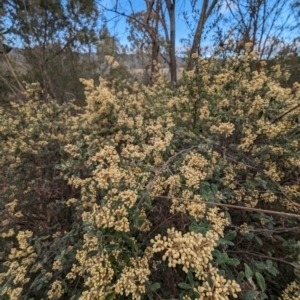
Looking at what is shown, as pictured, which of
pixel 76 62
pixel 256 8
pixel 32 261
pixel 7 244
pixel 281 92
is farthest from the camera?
pixel 76 62

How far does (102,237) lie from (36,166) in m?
1.70

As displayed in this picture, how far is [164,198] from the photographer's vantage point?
130 centimetres

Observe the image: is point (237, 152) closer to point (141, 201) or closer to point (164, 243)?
point (141, 201)

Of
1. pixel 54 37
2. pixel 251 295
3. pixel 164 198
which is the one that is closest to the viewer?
pixel 251 295

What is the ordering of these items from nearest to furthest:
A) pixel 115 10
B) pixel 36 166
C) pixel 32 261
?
pixel 32 261, pixel 36 166, pixel 115 10

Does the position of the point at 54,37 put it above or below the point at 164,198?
above

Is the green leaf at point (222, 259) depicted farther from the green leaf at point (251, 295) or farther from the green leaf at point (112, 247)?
the green leaf at point (112, 247)

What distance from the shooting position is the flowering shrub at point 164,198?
94 centimetres

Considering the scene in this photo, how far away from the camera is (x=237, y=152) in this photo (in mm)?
1661

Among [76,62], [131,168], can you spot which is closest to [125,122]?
[131,168]

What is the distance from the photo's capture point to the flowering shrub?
0.94 metres

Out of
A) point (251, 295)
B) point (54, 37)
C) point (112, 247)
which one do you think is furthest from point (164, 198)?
point (54, 37)

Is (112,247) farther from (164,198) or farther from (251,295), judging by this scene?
(251,295)

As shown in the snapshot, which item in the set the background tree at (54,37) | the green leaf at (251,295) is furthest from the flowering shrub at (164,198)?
the background tree at (54,37)
